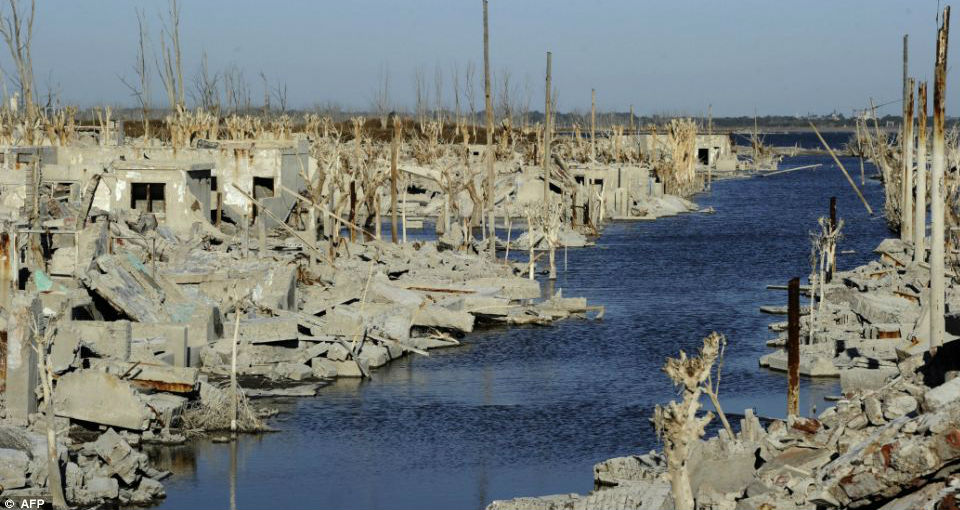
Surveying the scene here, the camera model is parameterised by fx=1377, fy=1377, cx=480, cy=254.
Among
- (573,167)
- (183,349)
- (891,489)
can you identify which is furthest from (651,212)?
(891,489)

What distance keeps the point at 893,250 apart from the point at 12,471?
986 inches

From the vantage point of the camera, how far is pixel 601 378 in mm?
20859

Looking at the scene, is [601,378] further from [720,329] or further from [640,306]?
[640,306]

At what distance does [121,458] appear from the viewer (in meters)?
14.0

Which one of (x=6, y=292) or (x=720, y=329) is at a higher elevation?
(x=6, y=292)

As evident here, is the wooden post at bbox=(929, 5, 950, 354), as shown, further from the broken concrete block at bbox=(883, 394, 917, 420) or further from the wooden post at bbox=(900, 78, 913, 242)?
the wooden post at bbox=(900, 78, 913, 242)

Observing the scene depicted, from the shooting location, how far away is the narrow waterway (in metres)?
14.6

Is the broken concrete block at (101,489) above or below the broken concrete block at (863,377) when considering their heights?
below

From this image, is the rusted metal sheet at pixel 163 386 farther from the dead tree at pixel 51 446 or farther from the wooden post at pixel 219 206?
the wooden post at pixel 219 206

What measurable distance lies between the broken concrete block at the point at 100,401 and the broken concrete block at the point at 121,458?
1272 millimetres

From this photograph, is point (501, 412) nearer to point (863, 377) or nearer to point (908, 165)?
point (863, 377)

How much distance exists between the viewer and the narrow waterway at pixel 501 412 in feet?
48.0

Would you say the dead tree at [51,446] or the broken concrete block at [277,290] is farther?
the broken concrete block at [277,290]

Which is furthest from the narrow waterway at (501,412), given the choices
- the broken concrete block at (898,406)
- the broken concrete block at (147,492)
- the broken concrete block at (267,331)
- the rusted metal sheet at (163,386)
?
the broken concrete block at (898,406)
